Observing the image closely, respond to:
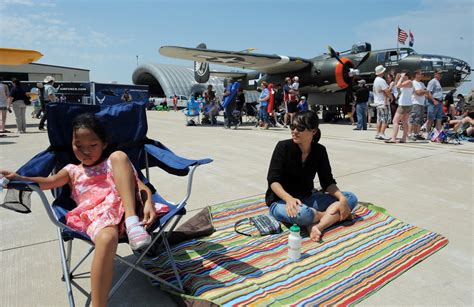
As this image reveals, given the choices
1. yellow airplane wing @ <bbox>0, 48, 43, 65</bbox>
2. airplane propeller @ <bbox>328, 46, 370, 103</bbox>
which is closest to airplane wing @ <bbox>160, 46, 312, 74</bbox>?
airplane propeller @ <bbox>328, 46, 370, 103</bbox>

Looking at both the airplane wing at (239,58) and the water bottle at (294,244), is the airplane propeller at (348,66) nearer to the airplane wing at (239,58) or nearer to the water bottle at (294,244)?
the airplane wing at (239,58)

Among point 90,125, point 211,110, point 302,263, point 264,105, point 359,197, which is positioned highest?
point 264,105

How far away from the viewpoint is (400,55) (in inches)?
560

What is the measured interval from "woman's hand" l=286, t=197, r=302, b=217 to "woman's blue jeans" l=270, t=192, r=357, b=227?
1.4 inches

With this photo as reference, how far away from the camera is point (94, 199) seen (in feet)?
7.16

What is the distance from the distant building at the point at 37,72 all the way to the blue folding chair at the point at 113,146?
57.0m

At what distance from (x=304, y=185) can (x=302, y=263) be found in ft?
2.95

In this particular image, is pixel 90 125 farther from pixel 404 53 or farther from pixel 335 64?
pixel 404 53

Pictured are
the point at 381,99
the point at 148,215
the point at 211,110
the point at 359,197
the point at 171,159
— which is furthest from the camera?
the point at 211,110

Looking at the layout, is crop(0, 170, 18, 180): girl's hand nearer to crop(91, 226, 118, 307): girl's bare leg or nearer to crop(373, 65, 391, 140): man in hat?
crop(91, 226, 118, 307): girl's bare leg

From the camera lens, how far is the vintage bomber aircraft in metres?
13.6

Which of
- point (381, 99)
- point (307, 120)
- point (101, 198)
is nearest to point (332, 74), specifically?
point (381, 99)

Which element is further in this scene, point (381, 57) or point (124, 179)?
point (381, 57)

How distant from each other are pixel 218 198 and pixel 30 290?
7.40ft
